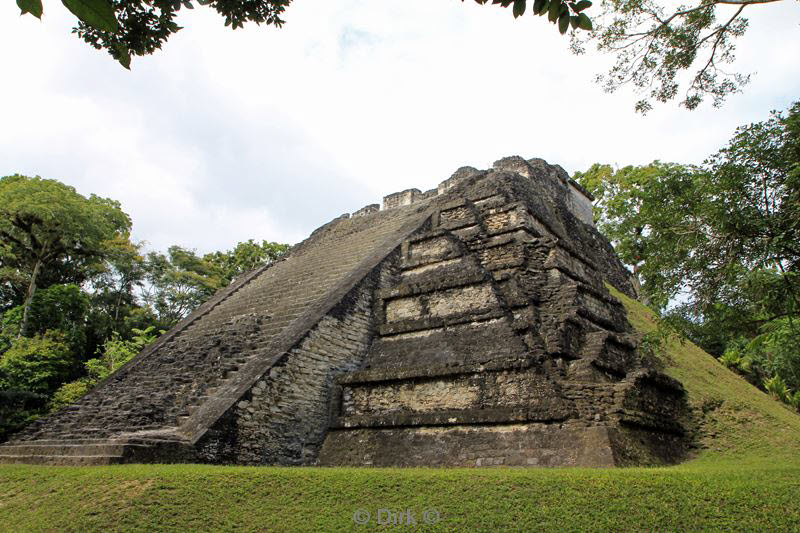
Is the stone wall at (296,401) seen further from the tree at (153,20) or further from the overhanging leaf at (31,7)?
the overhanging leaf at (31,7)

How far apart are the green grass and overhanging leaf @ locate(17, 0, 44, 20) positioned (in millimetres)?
3754

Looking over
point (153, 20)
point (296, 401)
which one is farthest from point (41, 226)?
point (153, 20)

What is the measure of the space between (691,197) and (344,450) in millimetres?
5272

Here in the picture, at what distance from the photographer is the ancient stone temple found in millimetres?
6195

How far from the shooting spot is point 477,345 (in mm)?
7395

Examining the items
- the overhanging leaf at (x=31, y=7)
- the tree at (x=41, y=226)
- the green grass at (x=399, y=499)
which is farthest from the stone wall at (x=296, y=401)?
the tree at (x=41, y=226)

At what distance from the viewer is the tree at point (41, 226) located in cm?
1733

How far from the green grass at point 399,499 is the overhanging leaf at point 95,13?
3714 mm

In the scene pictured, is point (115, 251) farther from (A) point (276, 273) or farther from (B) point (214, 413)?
(B) point (214, 413)

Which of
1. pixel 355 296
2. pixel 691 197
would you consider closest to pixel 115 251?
pixel 355 296

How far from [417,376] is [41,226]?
1650 cm

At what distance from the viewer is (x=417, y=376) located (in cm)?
720

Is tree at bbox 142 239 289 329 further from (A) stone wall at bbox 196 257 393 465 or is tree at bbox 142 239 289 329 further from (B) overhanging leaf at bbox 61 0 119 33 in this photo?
(B) overhanging leaf at bbox 61 0 119 33

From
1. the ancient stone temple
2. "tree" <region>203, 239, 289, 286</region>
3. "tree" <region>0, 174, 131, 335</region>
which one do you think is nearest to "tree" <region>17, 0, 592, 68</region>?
the ancient stone temple
